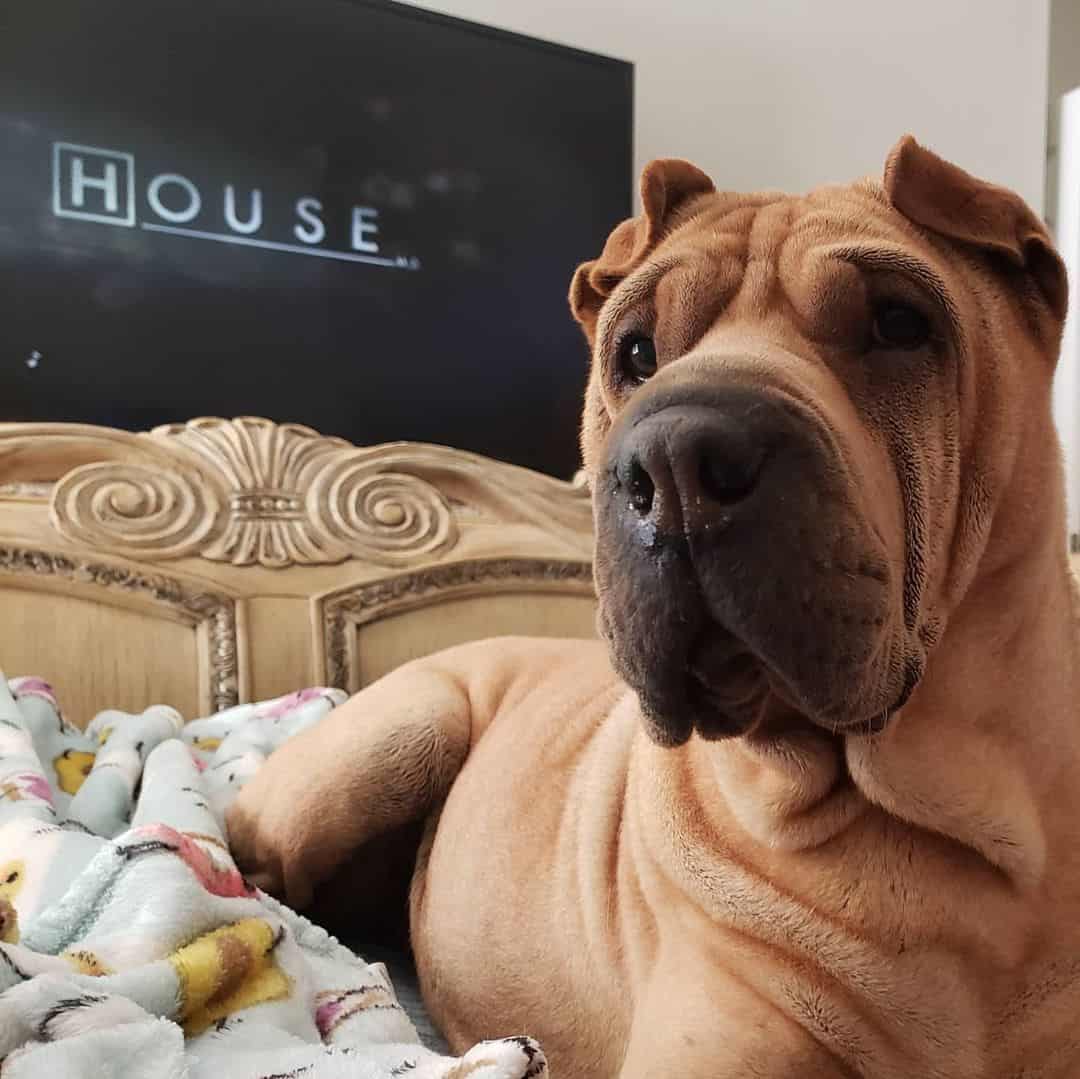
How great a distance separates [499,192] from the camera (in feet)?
7.72

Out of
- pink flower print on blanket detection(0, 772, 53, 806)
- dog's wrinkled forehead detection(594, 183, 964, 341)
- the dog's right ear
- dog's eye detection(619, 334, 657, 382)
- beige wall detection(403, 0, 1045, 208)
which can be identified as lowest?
pink flower print on blanket detection(0, 772, 53, 806)

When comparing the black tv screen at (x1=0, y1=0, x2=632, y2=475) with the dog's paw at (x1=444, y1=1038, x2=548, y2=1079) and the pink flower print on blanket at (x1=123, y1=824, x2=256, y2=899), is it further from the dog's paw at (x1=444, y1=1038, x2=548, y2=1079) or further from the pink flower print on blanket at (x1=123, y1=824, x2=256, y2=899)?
the dog's paw at (x1=444, y1=1038, x2=548, y2=1079)

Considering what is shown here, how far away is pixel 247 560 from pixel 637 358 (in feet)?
4.23

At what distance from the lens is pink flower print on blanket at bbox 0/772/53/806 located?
107 centimetres

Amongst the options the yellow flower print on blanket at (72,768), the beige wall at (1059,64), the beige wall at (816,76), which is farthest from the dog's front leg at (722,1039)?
the beige wall at (1059,64)

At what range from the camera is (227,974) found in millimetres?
709

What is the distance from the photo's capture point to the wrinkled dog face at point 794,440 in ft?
1.88

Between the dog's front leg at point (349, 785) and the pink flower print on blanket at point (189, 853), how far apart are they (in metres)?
0.26

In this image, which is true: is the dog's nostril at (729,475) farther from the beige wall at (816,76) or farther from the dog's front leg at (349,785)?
the beige wall at (816,76)

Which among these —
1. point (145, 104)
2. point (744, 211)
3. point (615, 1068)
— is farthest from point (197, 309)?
point (615, 1068)

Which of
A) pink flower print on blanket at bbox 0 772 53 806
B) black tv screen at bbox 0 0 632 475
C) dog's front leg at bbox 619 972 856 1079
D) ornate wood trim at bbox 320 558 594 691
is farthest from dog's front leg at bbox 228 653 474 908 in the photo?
black tv screen at bbox 0 0 632 475

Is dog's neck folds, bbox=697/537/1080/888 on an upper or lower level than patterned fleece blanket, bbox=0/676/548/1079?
upper

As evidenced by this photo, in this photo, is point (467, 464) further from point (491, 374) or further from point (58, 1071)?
point (58, 1071)

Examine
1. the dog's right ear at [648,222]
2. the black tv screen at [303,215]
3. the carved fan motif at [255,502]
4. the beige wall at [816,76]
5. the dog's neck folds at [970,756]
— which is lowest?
the dog's neck folds at [970,756]
